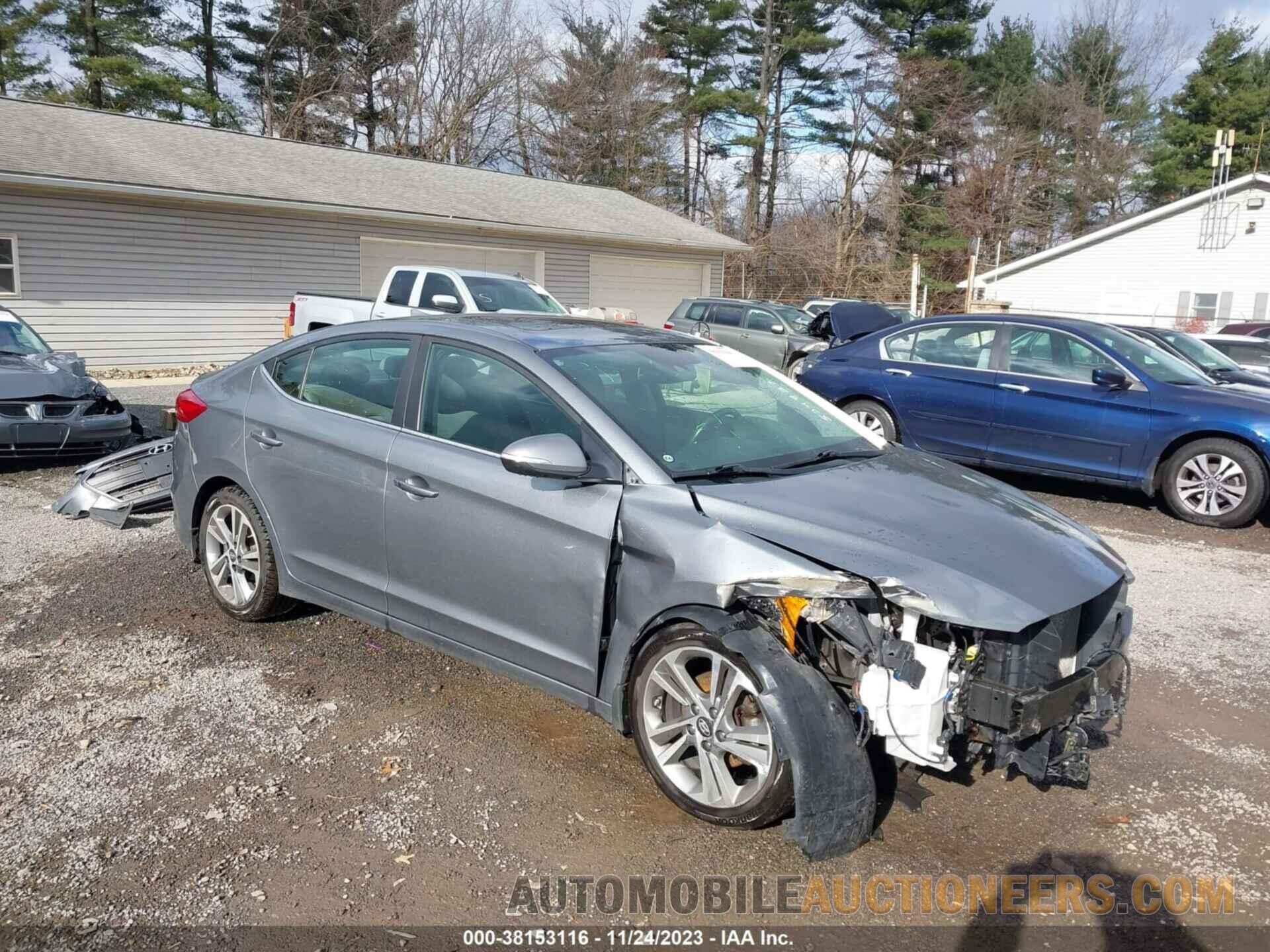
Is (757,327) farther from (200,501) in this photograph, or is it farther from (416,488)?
(416,488)

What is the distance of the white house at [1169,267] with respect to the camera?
2738cm

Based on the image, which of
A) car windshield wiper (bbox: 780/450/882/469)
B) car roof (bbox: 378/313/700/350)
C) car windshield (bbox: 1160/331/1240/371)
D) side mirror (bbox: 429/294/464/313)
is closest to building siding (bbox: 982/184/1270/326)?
car windshield (bbox: 1160/331/1240/371)

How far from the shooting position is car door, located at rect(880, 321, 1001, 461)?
27.9 ft

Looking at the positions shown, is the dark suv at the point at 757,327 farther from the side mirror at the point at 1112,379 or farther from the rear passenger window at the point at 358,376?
the rear passenger window at the point at 358,376

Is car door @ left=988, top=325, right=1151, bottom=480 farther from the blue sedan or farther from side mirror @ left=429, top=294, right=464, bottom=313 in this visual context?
side mirror @ left=429, top=294, right=464, bottom=313

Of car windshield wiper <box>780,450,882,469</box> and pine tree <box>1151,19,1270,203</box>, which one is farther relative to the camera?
pine tree <box>1151,19,1270,203</box>

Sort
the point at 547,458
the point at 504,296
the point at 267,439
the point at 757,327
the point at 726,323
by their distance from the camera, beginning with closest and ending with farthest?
the point at 547,458
the point at 267,439
the point at 504,296
the point at 757,327
the point at 726,323

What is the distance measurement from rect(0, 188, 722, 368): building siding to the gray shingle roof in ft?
1.74

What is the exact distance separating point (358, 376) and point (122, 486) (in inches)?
139

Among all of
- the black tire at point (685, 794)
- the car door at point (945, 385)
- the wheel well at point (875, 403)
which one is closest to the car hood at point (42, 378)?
the wheel well at point (875, 403)

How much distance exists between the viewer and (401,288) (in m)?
13.0

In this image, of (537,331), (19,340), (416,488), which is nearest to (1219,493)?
(537,331)

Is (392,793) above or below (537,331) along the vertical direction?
below

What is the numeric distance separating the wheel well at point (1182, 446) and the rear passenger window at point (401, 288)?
29.7ft
